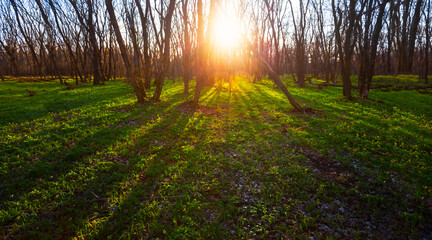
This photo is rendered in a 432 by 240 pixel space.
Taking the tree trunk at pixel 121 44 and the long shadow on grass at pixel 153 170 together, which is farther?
the tree trunk at pixel 121 44

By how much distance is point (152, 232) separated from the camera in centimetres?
362

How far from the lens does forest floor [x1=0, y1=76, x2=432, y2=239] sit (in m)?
3.75

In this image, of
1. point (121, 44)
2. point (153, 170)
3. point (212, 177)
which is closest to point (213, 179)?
point (212, 177)

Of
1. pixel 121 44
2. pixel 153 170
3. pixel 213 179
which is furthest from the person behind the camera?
pixel 121 44

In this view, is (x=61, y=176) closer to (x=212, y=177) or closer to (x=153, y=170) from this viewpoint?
(x=153, y=170)

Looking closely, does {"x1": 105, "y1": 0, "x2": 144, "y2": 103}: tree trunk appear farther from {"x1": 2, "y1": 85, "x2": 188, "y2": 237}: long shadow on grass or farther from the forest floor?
{"x1": 2, "y1": 85, "x2": 188, "y2": 237}: long shadow on grass

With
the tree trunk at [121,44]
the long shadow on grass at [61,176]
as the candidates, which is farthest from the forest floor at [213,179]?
the tree trunk at [121,44]

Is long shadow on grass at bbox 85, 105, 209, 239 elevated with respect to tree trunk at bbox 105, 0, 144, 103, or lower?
lower

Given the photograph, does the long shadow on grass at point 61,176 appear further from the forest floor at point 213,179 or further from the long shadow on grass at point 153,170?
the long shadow on grass at point 153,170

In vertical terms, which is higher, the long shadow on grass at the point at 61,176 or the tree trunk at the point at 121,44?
the tree trunk at the point at 121,44

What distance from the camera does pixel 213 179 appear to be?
5273 millimetres

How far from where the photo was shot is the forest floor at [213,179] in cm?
375

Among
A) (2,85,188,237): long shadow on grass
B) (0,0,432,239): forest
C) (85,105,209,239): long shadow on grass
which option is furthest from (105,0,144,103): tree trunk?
(2,85,188,237): long shadow on grass

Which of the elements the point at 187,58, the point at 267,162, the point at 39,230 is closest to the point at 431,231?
the point at 267,162
